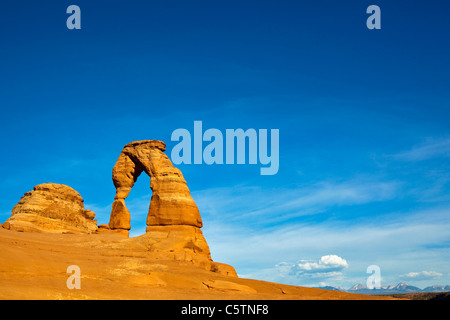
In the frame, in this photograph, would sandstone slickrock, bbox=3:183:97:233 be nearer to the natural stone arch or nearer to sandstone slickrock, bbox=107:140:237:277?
sandstone slickrock, bbox=107:140:237:277

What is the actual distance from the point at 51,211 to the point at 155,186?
20133 millimetres

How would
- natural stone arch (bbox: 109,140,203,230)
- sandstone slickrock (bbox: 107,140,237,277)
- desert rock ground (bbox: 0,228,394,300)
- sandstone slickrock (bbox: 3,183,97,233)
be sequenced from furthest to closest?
1. sandstone slickrock (bbox: 3,183,97,233)
2. natural stone arch (bbox: 109,140,203,230)
3. sandstone slickrock (bbox: 107,140,237,277)
4. desert rock ground (bbox: 0,228,394,300)

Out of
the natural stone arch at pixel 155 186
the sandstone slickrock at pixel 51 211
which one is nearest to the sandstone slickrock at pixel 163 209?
the natural stone arch at pixel 155 186

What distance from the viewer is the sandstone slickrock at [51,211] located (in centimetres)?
5691

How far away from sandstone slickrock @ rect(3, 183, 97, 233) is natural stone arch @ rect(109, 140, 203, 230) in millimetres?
10505

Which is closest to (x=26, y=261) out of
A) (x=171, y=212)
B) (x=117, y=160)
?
(x=171, y=212)

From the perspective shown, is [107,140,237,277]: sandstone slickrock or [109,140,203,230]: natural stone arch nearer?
[107,140,237,277]: sandstone slickrock

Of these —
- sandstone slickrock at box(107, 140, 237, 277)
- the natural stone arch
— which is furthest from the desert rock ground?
the natural stone arch

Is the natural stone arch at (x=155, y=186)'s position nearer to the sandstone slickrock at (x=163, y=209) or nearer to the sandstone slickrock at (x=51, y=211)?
the sandstone slickrock at (x=163, y=209)

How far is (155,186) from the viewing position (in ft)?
169

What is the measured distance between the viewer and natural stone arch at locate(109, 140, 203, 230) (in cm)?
4916

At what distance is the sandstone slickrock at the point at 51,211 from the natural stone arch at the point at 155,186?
10505mm

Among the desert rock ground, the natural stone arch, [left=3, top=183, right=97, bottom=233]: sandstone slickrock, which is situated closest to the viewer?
the desert rock ground
